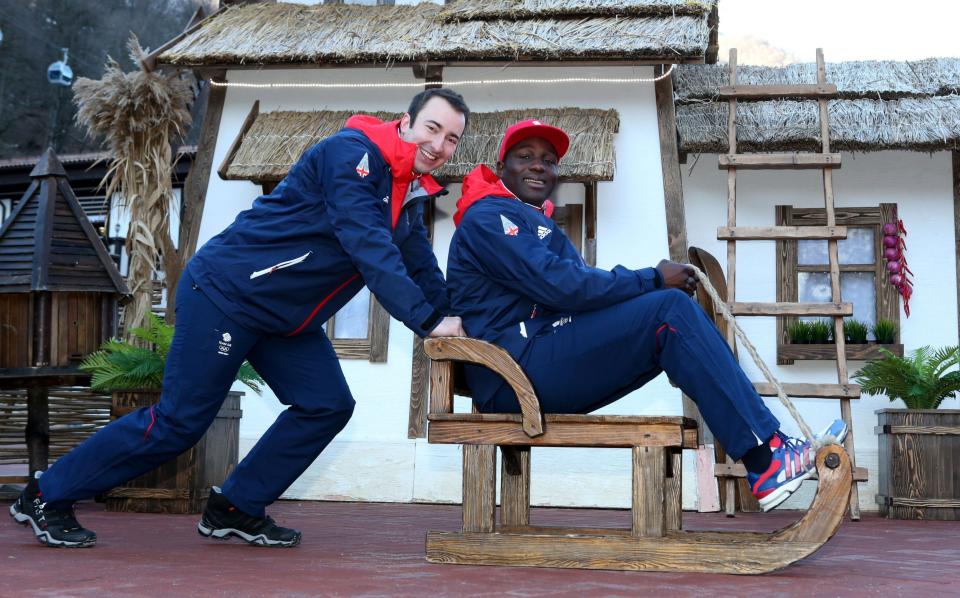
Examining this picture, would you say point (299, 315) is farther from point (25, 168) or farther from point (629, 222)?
point (25, 168)

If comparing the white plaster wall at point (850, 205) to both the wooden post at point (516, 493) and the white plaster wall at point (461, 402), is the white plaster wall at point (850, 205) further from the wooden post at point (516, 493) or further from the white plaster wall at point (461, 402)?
the wooden post at point (516, 493)

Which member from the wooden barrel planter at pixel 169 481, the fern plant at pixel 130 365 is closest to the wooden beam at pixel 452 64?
the fern plant at pixel 130 365

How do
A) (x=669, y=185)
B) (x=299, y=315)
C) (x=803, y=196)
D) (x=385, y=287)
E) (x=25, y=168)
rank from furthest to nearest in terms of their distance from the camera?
(x=25, y=168) < (x=803, y=196) < (x=669, y=185) < (x=299, y=315) < (x=385, y=287)

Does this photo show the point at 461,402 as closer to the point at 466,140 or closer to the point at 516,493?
the point at 466,140

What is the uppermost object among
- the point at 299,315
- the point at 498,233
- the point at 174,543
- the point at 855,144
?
the point at 855,144

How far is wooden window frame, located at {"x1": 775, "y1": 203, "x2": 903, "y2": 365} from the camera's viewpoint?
7.90 m

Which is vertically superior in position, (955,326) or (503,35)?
(503,35)

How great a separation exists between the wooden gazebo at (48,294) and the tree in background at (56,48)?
2142 centimetres

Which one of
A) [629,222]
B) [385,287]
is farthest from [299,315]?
[629,222]

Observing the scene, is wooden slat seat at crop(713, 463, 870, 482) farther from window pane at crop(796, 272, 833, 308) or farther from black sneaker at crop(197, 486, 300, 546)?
black sneaker at crop(197, 486, 300, 546)

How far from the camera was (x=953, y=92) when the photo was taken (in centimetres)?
812

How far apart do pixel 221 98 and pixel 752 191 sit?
424cm

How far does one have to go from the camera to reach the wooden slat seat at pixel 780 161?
721 cm

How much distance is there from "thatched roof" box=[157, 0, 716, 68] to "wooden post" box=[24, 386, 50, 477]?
2779 millimetres
